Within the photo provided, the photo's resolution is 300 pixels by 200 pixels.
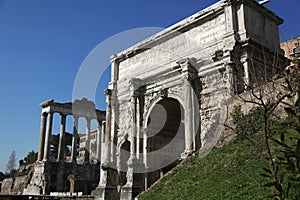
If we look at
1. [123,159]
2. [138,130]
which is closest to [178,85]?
[138,130]

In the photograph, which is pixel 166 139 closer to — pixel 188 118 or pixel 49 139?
pixel 188 118

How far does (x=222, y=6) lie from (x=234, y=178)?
9898 mm

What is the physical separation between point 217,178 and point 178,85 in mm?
8301

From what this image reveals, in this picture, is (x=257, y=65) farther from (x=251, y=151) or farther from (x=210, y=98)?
(x=251, y=151)

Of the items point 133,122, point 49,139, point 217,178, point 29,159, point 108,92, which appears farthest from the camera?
point 29,159

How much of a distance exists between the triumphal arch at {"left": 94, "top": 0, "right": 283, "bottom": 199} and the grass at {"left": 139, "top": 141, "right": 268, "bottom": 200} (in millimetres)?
1814

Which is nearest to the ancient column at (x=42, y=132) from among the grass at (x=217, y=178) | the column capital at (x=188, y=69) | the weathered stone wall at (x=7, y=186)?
the weathered stone wall at (x=7, y=186)

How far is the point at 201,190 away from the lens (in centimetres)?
1002

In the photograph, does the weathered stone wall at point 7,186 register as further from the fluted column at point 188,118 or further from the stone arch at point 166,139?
the fluted column at point 188,118

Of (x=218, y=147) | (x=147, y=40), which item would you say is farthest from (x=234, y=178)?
(x=147, y=40)

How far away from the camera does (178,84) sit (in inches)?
703

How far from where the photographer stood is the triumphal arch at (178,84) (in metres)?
15.3

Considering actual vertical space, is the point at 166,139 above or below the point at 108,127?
below

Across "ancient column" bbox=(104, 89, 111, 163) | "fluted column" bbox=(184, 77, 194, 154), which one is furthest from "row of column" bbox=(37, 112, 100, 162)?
"fluted column" bbox=(184, 77, 194, 154)
